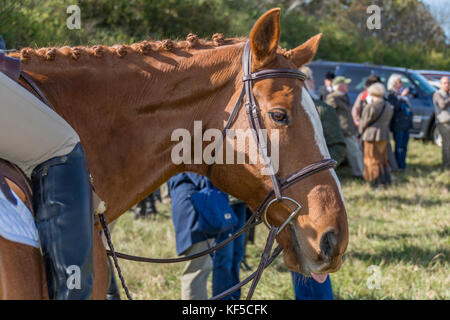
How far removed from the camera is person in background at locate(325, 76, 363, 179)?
34.0 feet

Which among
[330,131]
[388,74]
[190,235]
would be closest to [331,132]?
[330,131]

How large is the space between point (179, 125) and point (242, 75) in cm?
40

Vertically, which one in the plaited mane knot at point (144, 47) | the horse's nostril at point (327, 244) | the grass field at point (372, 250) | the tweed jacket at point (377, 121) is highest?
the tweed jacket at point (377, 121)

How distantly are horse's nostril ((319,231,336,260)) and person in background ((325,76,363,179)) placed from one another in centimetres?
Result: 751

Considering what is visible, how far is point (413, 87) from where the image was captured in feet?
50.8

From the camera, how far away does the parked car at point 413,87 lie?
49.7 ft

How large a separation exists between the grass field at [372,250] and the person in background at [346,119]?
110 centimetres

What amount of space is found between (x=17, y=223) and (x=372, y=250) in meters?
5.58

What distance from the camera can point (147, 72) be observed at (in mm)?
2453

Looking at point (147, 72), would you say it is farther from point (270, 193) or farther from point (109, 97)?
point (270, 193)

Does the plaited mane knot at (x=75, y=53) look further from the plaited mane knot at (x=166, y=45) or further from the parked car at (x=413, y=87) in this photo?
the parked car at (x=413, y=87)

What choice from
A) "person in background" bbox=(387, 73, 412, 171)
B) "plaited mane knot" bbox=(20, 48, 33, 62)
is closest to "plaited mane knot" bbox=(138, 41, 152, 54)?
"plaited mane knot" bbox=(20, 48, 33, 62)

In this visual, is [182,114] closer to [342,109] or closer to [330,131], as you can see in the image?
[330,131]

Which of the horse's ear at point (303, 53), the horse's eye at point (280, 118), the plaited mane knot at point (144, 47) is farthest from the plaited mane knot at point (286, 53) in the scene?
the plaited mane knot at point (144, 47)
